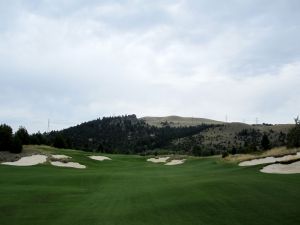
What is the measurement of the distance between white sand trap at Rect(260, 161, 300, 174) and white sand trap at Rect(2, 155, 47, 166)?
100ft

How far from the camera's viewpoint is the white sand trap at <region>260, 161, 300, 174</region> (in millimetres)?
34553

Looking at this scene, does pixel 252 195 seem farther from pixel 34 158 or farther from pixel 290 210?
pixel 34 158

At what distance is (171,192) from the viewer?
2673 centimetres

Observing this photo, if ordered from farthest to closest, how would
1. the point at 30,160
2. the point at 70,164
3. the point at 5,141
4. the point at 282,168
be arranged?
the point at 5,141
the point at 70,164
the point at 30,160
the point at 282,168

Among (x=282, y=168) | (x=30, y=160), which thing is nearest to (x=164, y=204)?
(x=282, y=168)

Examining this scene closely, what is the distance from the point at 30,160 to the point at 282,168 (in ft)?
113

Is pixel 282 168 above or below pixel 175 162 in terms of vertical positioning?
Result: below

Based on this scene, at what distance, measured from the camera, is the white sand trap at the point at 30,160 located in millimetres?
54184

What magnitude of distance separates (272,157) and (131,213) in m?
28.0

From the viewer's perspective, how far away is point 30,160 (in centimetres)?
Answer: 5700

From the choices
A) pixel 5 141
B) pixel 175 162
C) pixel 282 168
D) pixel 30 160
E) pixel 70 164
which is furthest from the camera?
pixel 175 162

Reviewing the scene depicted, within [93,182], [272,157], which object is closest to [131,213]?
[93,182]

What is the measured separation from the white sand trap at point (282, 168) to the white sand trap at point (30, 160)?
30.6 meters

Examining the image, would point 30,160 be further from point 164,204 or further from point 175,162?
point 164,204
